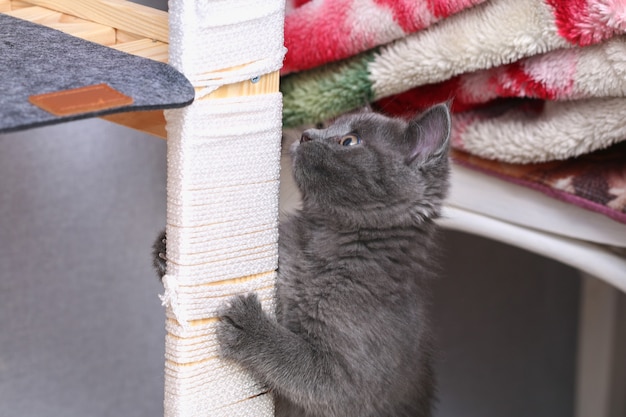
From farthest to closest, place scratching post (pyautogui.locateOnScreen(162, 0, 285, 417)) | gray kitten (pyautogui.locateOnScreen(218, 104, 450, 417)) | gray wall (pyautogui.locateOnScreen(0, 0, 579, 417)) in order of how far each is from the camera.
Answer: gray wall (pyautogui.locateOnScreen(0, 0, 579, 417)), gray kitten (pyautogui.locateOnScreen(218, 104, 450, 417)), scratching post (pyautogui.locateOnScreen(162, 0, 285, 417))

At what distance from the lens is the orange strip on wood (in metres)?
0.66

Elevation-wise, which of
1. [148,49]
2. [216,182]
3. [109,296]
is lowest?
[109,296]

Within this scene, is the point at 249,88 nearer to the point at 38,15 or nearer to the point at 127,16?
the point at 127,16

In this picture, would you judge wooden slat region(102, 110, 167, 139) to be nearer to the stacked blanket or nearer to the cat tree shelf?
the cat tree shelf

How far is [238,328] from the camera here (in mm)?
848

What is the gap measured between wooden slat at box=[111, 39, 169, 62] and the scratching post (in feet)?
0.20

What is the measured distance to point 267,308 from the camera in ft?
2.96

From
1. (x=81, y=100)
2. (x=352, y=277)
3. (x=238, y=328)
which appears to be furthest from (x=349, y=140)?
(x=81, y=100)

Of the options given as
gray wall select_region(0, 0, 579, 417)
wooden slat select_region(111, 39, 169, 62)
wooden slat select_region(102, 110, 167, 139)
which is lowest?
gray wall select_region(0, 0, 579, 417)

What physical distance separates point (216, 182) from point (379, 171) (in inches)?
8.6

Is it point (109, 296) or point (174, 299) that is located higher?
point (174, 299)

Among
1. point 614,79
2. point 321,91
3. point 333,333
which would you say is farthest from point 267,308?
point 614,79

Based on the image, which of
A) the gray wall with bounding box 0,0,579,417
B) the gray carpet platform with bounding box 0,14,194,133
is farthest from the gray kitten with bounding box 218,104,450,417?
the gray wall with bounding box 0,0,579,417

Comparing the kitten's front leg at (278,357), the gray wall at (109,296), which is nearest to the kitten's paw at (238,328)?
the kitten's front leg at (278,357)
